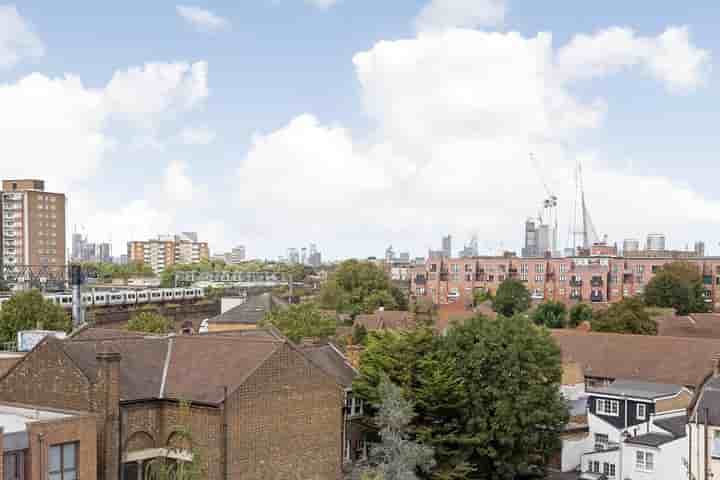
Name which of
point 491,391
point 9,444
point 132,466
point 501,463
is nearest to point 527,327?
point 491,391

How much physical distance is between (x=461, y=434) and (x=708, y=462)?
1168cm

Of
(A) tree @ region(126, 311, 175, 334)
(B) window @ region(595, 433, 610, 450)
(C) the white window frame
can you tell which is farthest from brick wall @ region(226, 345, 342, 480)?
(A) tree @ region(126, 311, 175, 334)

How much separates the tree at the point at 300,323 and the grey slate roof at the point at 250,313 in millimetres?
4589

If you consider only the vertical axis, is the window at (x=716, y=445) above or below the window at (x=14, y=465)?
below

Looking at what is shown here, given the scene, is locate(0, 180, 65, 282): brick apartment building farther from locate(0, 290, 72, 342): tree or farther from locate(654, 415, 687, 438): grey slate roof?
locate(654, 415, 687, 438): grey slate roof

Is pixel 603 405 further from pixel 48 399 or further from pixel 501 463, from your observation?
pixel 48 399

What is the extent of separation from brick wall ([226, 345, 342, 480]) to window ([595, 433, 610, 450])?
1762 cm

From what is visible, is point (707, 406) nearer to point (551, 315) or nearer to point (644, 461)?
point (644, 461)

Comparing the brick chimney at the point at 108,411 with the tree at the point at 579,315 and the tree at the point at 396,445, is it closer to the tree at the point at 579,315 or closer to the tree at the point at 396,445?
the tree at the point at 396,445

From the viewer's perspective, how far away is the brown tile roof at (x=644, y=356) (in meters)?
59.8

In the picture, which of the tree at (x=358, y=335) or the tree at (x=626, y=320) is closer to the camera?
the tree at (x=358, y=335)

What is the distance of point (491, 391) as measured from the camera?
39.8m

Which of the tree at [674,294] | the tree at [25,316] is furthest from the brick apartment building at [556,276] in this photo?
the tree at [25,316]

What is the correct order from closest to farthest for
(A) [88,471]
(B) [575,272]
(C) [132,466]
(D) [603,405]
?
(A) [88,471] → (C) [132,466] → (D) [603,405] → (B) [575,272]
